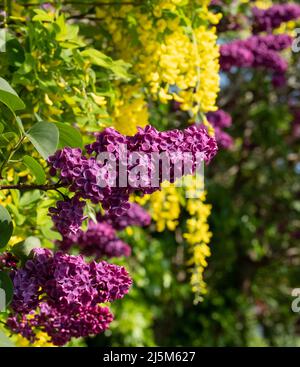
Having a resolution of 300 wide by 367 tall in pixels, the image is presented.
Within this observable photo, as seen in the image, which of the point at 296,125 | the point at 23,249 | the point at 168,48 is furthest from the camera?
the point at 296,125

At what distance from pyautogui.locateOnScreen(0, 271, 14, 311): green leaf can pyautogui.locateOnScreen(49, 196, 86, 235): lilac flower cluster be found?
14cm

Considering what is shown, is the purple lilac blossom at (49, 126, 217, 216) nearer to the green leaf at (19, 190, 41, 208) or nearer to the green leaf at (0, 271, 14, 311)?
the green leaf at (0, 271, 14, 311)

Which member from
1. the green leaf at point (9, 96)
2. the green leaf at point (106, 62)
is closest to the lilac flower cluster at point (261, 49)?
the green leaf at point (106, 62)

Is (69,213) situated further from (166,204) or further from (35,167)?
(166,204)

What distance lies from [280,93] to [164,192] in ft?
8.06

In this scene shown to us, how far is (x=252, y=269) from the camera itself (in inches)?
193

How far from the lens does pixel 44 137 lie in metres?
1.31

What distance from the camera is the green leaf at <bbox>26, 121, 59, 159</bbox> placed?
1296 millimetres

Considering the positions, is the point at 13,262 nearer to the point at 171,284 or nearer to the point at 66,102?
the point at 66,102

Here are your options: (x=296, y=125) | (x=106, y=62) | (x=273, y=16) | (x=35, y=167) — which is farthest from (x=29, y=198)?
(x=296, y=125)

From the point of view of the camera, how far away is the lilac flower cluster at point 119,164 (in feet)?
4.18

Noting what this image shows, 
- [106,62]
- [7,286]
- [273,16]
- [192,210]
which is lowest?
[7,286]

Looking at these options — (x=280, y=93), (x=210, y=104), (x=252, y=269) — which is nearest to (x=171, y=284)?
(x=252, y=269)

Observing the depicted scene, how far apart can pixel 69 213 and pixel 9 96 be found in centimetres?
24
